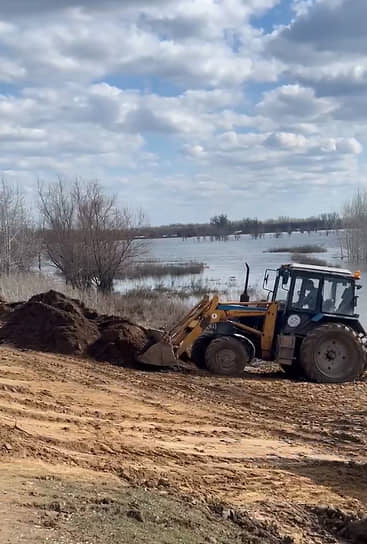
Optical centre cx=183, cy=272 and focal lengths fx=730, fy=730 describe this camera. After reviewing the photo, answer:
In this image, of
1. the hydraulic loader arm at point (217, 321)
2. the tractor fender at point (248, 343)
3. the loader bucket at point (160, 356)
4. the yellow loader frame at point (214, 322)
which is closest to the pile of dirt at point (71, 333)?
the loader bucket at point (160, 356)

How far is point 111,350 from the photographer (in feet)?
48.3

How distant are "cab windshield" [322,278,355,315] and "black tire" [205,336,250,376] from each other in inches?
75.3

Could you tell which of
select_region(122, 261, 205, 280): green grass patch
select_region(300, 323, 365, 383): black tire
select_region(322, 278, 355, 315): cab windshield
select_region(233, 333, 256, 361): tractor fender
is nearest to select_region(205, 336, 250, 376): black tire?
select_region(233, 333, 256, 361): tractor fender

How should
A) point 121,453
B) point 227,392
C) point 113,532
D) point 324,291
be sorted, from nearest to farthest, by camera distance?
point 113,532
point 121,453
point 227,392
point 324,291

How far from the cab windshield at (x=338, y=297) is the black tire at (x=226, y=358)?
1.91 meters

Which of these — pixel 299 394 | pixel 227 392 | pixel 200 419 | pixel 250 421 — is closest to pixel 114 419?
pixel 200 419

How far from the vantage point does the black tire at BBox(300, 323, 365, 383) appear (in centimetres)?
1415

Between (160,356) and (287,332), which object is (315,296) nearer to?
(287,332)

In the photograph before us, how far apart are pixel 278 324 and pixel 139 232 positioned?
23.9 metres

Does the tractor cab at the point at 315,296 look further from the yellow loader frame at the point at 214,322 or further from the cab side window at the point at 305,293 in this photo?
the yellow loader frame at the point at 214,322

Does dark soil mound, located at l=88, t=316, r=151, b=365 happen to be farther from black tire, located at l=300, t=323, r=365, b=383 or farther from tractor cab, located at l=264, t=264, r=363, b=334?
black tire, located at l=300, t=323, r=365, b=383

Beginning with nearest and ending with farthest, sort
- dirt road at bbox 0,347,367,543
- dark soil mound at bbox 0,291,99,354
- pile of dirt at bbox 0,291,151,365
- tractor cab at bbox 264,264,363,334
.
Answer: dirt road at bbox 0,347,367,543
tractor cab at bbox 264,264,363,334
pile of dirt at bbox 0,291,151,365
dark soil mound at bbox 0,291,99,354

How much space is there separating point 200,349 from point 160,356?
92 cm

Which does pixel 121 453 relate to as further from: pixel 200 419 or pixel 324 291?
pixel 324 291
